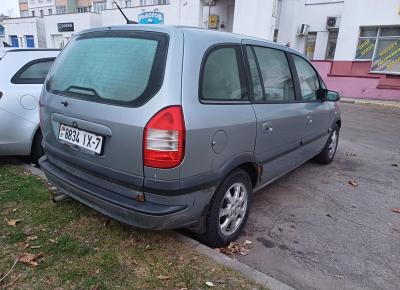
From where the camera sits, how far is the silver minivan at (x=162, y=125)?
237 cm

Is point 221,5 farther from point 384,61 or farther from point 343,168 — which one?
point 343,168

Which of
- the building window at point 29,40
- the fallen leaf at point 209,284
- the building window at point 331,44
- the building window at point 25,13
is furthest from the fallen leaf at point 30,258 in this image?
the building window at point 25,13

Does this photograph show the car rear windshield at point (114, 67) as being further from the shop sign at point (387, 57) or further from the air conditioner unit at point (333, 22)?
the air conditioner unit at point (333, 22)

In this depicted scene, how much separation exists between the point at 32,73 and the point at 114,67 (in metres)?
2.49

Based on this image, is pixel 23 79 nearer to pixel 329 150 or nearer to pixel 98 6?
pixel 329 150

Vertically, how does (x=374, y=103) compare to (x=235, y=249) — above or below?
below

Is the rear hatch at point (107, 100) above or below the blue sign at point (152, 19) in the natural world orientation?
below

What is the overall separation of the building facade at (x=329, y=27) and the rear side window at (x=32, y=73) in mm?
7582

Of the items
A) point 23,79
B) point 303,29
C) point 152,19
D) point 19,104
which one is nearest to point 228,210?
point 19,104

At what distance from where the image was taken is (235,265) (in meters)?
2.67

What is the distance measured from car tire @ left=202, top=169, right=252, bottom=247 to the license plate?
1.00 metres

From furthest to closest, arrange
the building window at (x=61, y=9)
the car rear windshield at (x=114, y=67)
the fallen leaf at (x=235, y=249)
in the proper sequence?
the building window at (x=61, y=9) < the fallen leaf at (x=235, y=249) < the car rear windshield at (x=114, y=67)

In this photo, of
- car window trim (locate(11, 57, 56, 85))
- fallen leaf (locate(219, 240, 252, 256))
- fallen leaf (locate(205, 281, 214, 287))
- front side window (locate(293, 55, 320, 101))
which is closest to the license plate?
fallen leaf (locate(205, 281, 214, 287))

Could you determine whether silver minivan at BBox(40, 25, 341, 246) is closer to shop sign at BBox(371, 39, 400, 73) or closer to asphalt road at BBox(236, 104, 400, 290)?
asphalt road at BBox(236, 104, 400, 290)
